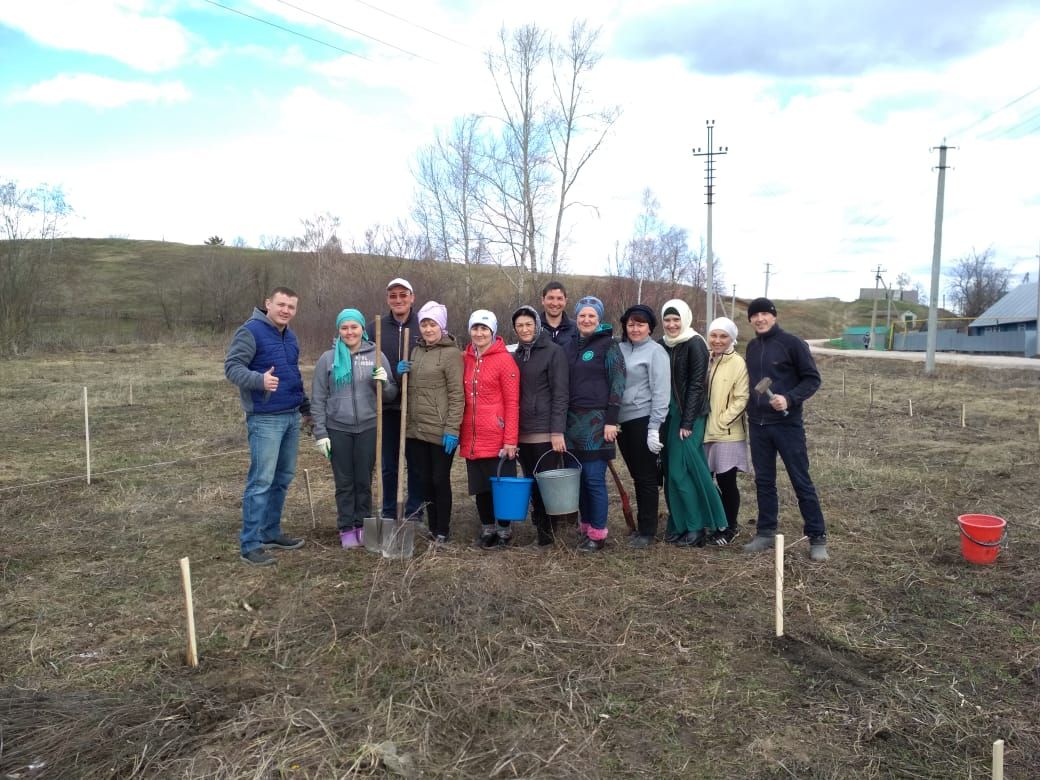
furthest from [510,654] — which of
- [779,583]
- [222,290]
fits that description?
[222,290]

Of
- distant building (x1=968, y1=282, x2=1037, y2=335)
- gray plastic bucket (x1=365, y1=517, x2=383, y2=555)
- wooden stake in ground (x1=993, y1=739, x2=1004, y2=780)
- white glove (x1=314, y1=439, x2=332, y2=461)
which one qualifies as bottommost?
gray plastic bucket (x1=365, y1=517, x2=383, y2=555)

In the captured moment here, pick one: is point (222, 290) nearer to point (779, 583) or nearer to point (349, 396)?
point (349, 396)

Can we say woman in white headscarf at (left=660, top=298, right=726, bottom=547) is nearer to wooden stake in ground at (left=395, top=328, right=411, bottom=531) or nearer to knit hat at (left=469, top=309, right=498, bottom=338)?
knit hat at (left=469, top=309, right=498, bottom=338)

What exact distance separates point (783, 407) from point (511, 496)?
1863 mm

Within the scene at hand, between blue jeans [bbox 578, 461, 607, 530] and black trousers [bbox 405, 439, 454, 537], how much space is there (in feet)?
3.10

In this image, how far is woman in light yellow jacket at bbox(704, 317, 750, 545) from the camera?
4805 millimetres

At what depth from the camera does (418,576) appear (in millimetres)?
4008

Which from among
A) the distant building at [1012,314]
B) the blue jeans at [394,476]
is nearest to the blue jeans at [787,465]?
the blue jeans at [394,476]

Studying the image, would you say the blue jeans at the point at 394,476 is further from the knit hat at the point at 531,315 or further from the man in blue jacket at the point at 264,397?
the knit hat at the point at 531,315

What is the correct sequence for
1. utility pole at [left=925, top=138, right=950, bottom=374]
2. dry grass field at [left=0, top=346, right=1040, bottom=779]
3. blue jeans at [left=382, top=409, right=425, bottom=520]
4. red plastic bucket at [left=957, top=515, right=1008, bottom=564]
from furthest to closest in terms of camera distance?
utility pole at [left=925, top=138, right=950, bottom=374] → blue jeans at [left=382, top=409, right=425, bottom=520] → red plastic bucket at [left=957, top=515, right=1008, bottom=564] → dry grass field at [left=0, top=346, right=1040, bottom=779]

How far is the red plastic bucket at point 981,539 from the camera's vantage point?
4.45m

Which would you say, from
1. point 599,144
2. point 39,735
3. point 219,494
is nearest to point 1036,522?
point 39,735

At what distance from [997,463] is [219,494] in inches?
329

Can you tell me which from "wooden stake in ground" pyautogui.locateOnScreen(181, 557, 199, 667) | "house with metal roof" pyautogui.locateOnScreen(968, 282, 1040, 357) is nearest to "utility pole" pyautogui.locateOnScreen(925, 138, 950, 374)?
"house with metal roof" pyautogui.locateOnScreen(968, 282, 1040, 357)
